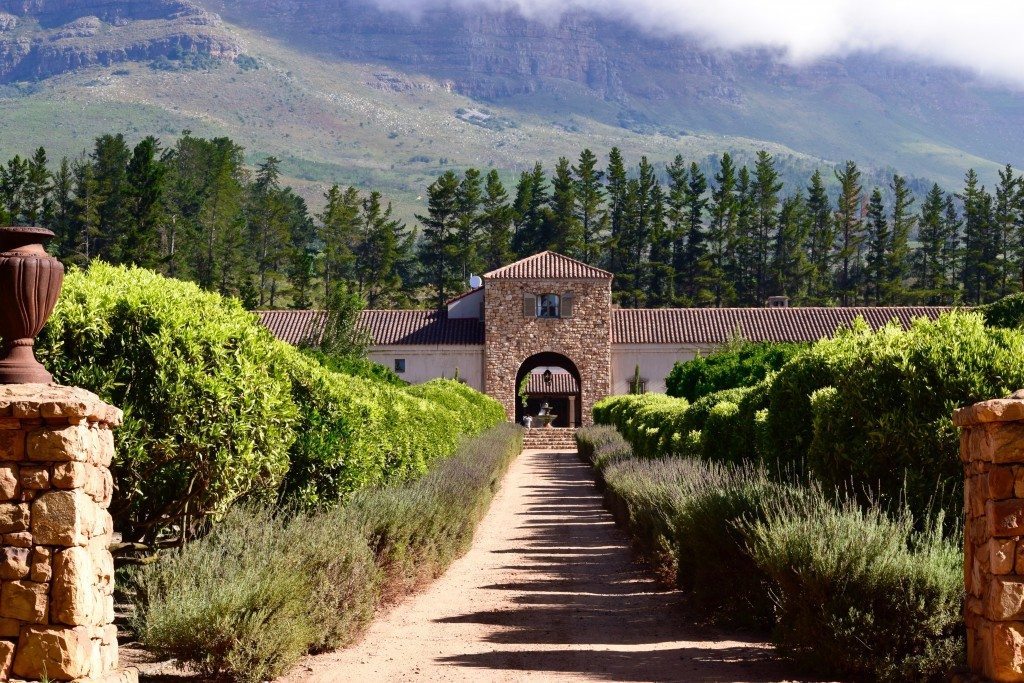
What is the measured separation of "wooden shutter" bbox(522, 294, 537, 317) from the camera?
4625cm

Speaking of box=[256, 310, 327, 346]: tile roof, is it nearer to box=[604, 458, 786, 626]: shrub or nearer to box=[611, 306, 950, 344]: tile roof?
box=[611, 306, 950, 344]: tile roof

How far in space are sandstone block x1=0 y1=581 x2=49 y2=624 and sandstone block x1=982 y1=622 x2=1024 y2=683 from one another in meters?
4.15

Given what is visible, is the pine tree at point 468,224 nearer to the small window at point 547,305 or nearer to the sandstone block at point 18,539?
the small window at point 547,305

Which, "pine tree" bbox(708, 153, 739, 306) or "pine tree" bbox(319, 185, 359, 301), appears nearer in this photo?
"pine tree" bbox(708, 153, 739, 306)

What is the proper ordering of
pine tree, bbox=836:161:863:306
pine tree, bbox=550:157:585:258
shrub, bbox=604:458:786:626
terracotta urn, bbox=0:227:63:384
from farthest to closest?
pine tree, bbox=836:161:863:306 → pine tree, bbox=550:157:585:258 → shrub, bbox=604:458:786:626 → terracotta urn, bbox=0:227:63:384

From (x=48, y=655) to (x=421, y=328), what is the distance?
142 feet

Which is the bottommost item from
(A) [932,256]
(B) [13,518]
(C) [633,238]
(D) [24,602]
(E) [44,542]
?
(D) [24,602]

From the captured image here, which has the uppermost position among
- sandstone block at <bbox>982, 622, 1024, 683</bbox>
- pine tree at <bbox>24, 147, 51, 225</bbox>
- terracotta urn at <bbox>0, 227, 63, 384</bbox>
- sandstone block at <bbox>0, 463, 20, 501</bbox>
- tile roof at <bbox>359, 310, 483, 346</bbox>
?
pine tree at <bbox>24, 147, 51, 225</bbox>

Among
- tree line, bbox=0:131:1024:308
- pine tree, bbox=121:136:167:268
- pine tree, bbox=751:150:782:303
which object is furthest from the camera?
pine tree, bbox=751:150:782:303

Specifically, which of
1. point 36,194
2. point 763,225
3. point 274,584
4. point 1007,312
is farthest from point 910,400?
point 763,225

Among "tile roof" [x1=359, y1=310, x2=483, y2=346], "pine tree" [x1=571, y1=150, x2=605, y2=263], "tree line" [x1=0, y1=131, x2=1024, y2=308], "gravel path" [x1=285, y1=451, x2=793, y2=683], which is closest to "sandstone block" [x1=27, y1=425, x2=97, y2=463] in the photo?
"gravel path" [x1=285, y1=451, x2=793, y2=683]

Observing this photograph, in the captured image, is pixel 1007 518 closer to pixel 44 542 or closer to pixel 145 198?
pixel 44 542

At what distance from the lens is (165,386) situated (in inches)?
284

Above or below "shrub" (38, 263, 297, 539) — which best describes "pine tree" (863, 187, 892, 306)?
above
